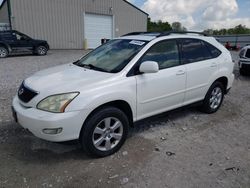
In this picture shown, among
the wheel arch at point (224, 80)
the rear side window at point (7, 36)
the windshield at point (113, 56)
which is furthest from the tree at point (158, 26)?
the windshield at point (113, 56)

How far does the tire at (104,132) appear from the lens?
2.97 m

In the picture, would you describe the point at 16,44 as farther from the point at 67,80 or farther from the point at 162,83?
the point at 162,83

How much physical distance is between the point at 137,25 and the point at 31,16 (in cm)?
1047

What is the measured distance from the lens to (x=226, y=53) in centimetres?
491

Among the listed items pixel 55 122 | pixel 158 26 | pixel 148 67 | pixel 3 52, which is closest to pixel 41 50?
pixel 3 52

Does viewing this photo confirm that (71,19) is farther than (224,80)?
Yes

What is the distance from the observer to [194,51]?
4320mm

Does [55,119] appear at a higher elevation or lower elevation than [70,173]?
higher

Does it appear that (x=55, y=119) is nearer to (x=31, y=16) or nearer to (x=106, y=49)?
(x=106, y=49)

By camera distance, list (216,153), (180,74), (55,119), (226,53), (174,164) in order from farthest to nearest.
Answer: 1. (226,53)
2. (180,74)
3. (216,153)
4. (174,164)
5. (55,119)

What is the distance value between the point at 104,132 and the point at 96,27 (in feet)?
62.5

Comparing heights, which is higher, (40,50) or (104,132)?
(40,50)

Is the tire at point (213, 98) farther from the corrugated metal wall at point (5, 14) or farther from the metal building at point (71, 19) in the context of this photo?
the corrugated metal wall at point (5, 14)

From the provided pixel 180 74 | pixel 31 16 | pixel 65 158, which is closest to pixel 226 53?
pixel 180 74
